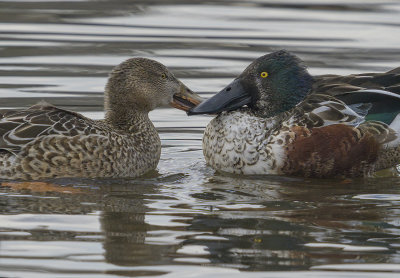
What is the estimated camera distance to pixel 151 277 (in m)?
6.01

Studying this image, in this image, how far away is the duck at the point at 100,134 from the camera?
821 cm

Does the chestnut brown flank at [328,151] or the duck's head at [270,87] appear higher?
the duck's head at [270,87]

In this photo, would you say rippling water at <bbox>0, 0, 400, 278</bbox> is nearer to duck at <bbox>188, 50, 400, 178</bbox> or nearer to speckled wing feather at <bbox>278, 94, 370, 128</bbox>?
duck at <bbox>188, 50, 400, 178</bbox>

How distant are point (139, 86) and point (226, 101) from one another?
0.82m

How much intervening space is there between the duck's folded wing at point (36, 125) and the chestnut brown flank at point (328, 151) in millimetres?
1807

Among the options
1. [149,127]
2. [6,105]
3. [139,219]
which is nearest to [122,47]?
[6,105]

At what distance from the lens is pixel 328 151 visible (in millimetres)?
8914

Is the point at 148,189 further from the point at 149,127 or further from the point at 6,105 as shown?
the point at 6,105

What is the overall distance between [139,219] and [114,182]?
4.05 feet

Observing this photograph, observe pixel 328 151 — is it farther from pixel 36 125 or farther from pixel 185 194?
pixel 36 125

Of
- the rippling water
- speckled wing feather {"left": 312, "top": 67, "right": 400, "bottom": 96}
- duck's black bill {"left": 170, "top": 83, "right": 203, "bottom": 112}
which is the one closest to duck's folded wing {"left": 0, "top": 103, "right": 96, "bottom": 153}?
the rippling water

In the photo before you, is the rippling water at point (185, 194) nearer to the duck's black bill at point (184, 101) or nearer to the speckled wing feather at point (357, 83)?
the duck's black bill at point (184, 101)

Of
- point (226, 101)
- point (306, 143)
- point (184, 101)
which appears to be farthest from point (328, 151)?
point (184, 101)

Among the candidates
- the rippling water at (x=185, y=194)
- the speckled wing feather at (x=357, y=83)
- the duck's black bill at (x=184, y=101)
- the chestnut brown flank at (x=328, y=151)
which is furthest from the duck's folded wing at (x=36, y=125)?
the speckled wing feather at (x=357, y=83)
